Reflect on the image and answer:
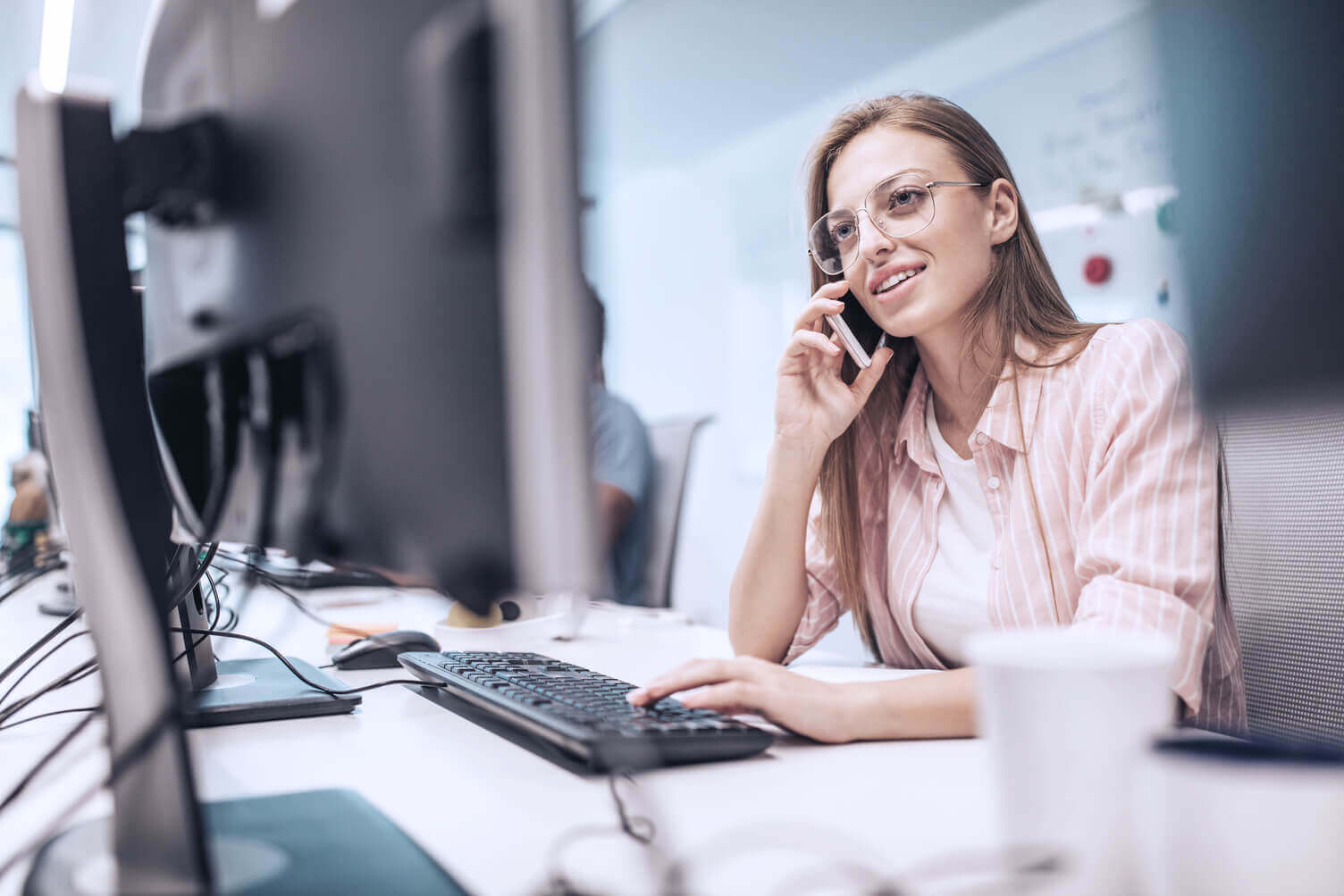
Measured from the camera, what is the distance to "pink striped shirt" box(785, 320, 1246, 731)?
2.48 feet

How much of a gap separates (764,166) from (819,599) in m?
3.42

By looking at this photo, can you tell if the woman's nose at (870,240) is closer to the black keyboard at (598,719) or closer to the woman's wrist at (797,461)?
the woman's wrist at (797,461)

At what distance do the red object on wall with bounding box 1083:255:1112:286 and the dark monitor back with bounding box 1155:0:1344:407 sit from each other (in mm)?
2582

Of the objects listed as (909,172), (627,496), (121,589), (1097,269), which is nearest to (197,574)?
(121,589)

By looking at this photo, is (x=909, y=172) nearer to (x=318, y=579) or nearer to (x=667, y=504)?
(x=667, y=504)

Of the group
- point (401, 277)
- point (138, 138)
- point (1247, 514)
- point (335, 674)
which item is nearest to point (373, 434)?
point (401, 277)

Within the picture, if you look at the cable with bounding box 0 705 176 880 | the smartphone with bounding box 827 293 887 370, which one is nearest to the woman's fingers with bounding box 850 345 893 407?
the smartphone with bounding box 827 293 887 370

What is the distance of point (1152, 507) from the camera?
0.81 metres

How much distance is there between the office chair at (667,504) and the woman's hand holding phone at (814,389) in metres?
0.63

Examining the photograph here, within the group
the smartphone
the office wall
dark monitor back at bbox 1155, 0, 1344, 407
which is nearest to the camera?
dark monitor back at bbox 1155, 0, 1344, 407

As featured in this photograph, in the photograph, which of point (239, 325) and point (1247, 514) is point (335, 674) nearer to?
point (239, 325)

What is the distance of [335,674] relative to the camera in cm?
93

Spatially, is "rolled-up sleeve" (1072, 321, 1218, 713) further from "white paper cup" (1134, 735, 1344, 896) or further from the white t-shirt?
"white paper cup" (1134, 735, 1344, 896)

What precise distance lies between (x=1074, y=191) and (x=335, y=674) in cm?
264
